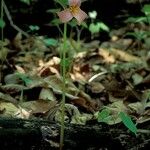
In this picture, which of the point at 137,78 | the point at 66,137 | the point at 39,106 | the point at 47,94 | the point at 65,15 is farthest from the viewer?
the point at 137,78

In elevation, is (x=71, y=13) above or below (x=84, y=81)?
above

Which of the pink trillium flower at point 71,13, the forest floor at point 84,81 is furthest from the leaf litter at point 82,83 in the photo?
the pink trillium flower at point 71,13

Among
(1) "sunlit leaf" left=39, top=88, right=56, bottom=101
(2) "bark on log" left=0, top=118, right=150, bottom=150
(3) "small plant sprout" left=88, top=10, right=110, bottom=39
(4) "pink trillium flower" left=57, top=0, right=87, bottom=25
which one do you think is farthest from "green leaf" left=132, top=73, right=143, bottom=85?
(4) "pink trillium flower" left=57, top=0, right=87, bottom=25

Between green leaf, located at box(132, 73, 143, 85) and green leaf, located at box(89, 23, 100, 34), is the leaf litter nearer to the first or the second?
green leaf, located at box(132, 73, 143, 85)

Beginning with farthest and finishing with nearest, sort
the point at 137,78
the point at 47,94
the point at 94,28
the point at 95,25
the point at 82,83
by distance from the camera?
1. the point at 95,25
2. the point at 94,28
3. the point at 137,78
4. the point at 82,83
5. the point at 47,94

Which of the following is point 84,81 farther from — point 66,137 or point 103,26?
point 66,137

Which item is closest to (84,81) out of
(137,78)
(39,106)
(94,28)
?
(137,78)

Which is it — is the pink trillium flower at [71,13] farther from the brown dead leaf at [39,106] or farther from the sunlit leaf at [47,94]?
the sunlit leaf at [47,94]

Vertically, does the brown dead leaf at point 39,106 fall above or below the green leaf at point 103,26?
below

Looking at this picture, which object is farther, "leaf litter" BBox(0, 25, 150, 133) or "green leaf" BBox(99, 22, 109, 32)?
"green leaf" BBox(99, 22, 109, 32)

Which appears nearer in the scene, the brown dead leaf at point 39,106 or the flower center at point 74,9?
the flower center at point 74,9
